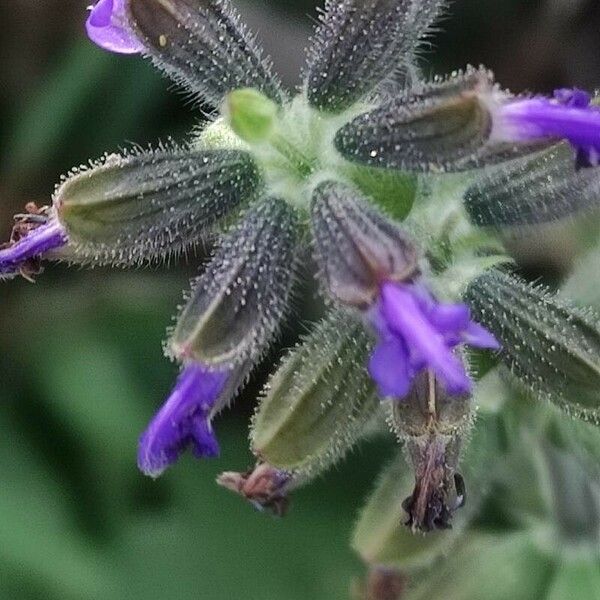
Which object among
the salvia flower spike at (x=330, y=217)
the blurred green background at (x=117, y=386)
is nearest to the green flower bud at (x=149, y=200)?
the salvia flower spike at (x=330, y=217)

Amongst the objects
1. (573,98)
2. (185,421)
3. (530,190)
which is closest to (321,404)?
(185,421)

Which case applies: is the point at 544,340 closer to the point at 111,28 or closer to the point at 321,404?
the point at 321,404

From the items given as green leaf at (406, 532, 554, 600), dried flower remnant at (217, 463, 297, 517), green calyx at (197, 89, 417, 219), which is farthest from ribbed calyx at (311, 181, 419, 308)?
green leaf at (406, 532, 554, 600)

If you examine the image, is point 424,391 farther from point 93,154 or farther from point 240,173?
point 93,154

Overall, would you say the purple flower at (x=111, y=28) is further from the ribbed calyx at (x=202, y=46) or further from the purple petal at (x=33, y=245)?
the purple petal at (x=33, y=245)

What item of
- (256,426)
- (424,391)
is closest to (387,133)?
(424,391)

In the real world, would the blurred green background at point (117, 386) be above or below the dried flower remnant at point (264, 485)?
above
